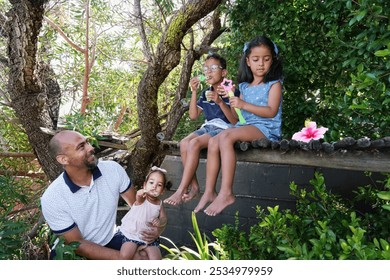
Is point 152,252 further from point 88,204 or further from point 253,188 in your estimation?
point 253,188

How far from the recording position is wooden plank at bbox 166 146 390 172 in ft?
8.13

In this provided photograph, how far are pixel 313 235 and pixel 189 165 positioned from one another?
2.96 ft

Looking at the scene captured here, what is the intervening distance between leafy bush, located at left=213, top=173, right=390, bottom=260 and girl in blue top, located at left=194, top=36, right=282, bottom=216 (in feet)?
1.06

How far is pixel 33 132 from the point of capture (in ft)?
17.7

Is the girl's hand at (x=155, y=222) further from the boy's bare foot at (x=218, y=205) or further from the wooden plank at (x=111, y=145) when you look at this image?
the wooden plank at (x=111, y=145)

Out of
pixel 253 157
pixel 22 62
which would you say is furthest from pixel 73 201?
pixel 22 62

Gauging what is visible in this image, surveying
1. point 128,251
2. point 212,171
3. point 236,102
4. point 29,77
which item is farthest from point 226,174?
point 29,77

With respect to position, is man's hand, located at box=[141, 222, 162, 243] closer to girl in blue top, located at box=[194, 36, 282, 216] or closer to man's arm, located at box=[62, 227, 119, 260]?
man's arm, located at box=[62, 227, 119, 260]

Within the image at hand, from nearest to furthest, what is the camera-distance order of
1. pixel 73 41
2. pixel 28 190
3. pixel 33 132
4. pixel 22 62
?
pixel 22 62 < pixel 33 132 < pixel 28 190 < pixel 73 41

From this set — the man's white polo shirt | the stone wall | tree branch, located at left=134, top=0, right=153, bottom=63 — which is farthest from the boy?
tree branch, located at left=134, top=0, right=153, bottom=63

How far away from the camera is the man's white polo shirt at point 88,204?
2518 mm

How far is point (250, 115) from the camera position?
2992mm
